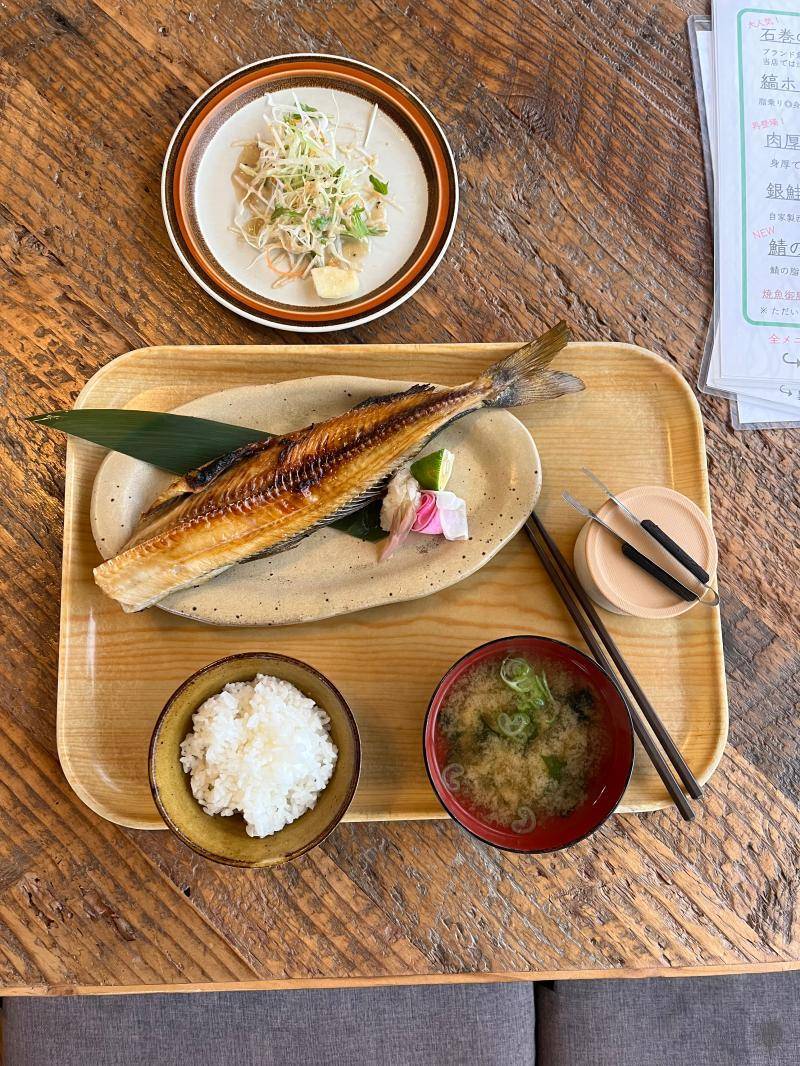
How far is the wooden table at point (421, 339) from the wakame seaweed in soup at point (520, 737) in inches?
10.2

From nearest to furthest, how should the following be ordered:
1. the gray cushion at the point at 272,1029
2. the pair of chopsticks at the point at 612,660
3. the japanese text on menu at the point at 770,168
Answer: the pair of chopsticks at the point at 612,660 → the gray cushion at the point at 272,1029 → the japanese text on menu at the point at 770,168

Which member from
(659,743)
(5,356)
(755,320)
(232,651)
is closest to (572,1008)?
(659,743)

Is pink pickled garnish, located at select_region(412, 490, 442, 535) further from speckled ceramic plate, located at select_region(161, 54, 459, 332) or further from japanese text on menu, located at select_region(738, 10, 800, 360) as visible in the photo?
japanese text on menu, located at select_region(738, 10, 800, 360)

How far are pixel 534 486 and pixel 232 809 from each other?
2.98 feet

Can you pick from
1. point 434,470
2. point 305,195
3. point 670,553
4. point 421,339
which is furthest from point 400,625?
point 305,195

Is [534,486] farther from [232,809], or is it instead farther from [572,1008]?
[572,1008]

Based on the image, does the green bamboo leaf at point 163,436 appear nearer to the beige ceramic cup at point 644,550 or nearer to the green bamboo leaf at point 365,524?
the green bamboo leaf at point 365,524

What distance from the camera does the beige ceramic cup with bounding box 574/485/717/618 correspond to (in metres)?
1.63

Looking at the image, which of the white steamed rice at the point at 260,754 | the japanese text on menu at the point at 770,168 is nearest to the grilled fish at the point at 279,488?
the white steamed rice at the point at 260,754

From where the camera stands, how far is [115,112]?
1912mm

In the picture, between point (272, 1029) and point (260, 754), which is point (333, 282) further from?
point (272, 1029)

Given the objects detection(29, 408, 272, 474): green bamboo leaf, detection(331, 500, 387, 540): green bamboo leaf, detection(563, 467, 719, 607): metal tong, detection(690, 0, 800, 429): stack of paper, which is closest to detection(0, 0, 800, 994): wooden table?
detection(690, 0, 800, 429): stack of paper

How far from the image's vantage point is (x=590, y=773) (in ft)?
5.11

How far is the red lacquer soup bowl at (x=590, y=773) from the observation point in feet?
4.90
